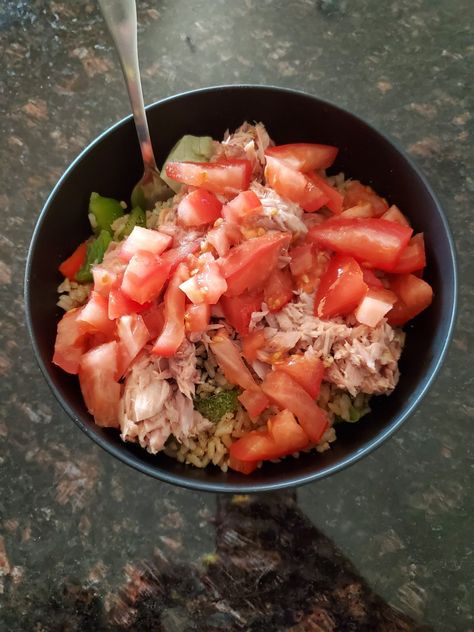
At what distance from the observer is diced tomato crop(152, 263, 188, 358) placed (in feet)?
A: 5.13

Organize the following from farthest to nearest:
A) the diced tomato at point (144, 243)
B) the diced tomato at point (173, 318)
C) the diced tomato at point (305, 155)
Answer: the diced tomato at point (305, 155), the diced tomato at point (144, 243), the diced tomato at point (173, 318)

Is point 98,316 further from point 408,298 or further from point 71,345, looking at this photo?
point 408,298

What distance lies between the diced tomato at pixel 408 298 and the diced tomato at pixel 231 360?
41 cm

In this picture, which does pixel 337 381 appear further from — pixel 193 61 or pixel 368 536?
pixel 193 61

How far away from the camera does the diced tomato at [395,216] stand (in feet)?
5.79

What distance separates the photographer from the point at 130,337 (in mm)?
1574

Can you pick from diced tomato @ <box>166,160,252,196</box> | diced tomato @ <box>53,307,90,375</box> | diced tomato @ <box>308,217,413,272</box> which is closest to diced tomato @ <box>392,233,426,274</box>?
diced tomato @ <box>308,217,413,272</box>

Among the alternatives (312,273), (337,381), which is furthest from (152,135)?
(337,381)

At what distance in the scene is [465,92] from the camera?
2.14 m

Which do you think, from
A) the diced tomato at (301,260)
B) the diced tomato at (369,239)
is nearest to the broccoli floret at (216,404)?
the diced tomato at (301,260)

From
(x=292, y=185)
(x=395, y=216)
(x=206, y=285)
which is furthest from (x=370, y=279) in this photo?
(x=206, y=285)

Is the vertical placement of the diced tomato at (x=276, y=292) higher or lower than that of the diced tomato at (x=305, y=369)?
higher

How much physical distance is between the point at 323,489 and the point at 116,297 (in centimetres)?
78

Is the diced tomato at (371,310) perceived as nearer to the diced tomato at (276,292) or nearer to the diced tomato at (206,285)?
the diced tomato at (276,292)
